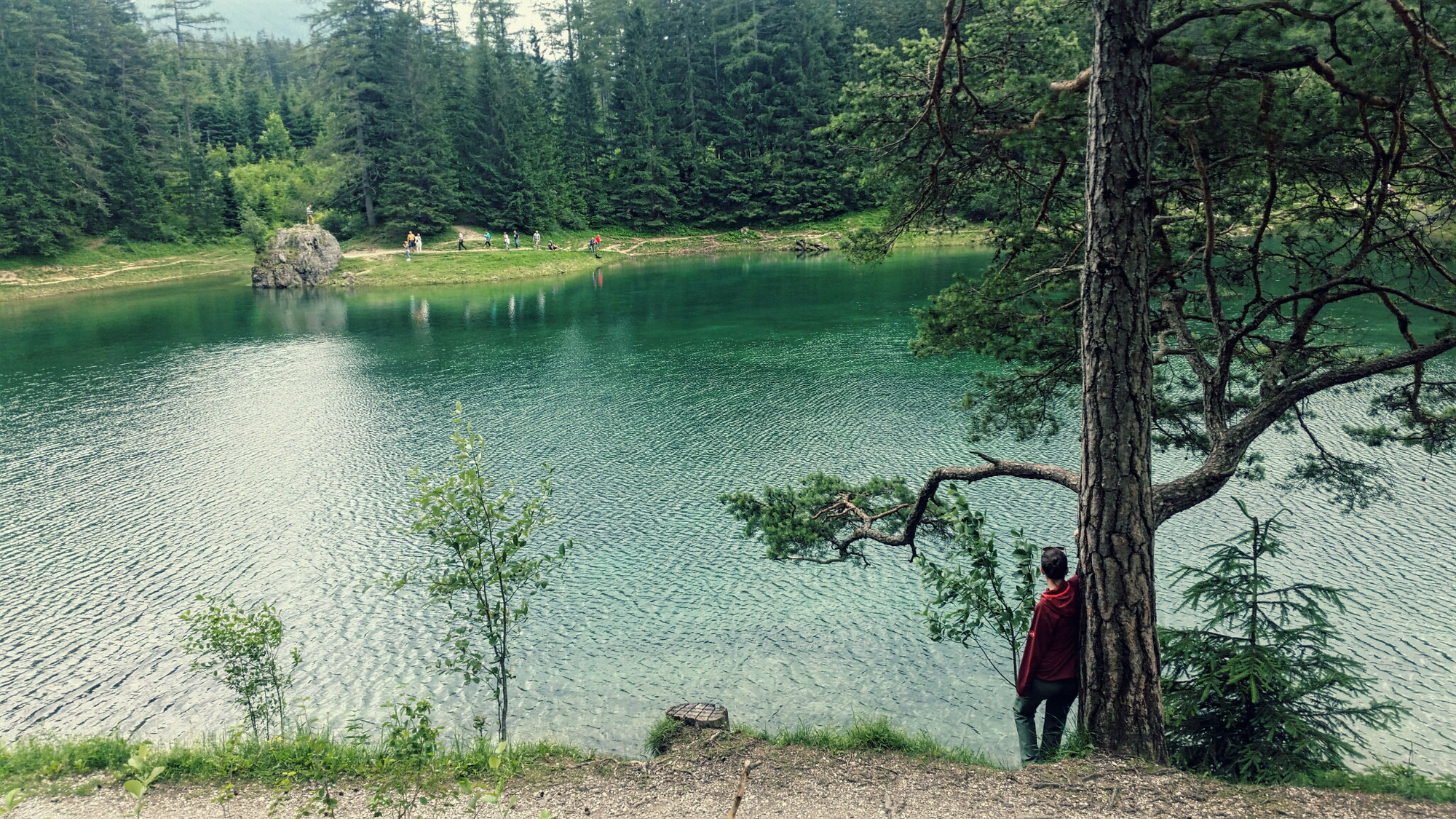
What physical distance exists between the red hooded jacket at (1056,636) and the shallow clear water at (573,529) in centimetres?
286

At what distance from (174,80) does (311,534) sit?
93.8m

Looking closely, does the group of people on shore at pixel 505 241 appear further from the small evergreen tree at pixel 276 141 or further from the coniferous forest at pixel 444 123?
the small evergreen tree at pixel 276 141

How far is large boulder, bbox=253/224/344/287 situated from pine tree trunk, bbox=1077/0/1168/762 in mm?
59208

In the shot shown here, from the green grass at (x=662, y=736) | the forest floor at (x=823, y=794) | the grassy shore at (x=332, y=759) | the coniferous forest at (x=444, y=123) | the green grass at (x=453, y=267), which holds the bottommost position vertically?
the green grass at (x=662, y=736)

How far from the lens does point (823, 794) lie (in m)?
7.38

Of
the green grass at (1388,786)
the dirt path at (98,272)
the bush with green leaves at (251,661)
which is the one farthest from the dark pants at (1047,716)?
the dirt path at (98,272)

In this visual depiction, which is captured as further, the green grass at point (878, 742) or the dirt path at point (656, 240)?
the dirt path at point (656, 240)

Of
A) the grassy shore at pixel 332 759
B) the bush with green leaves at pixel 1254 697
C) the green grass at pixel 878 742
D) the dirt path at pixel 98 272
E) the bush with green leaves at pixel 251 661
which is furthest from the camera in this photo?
the dirt path at pixel 98 272

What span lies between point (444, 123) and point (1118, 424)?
242 feet

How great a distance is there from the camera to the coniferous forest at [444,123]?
67.4 m

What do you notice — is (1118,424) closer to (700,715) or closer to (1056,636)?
(1056,636)

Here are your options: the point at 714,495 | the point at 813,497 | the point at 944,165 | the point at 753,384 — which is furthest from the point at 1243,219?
the point at 753,384

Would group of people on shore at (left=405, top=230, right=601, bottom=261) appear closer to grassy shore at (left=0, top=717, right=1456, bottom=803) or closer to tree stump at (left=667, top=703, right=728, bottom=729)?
grassy shore at (left=0, top=717, right=1456, bottom=803)

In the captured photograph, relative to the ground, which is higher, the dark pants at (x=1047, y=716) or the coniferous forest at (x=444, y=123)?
the coniferous forest at (x=444, y=123)
